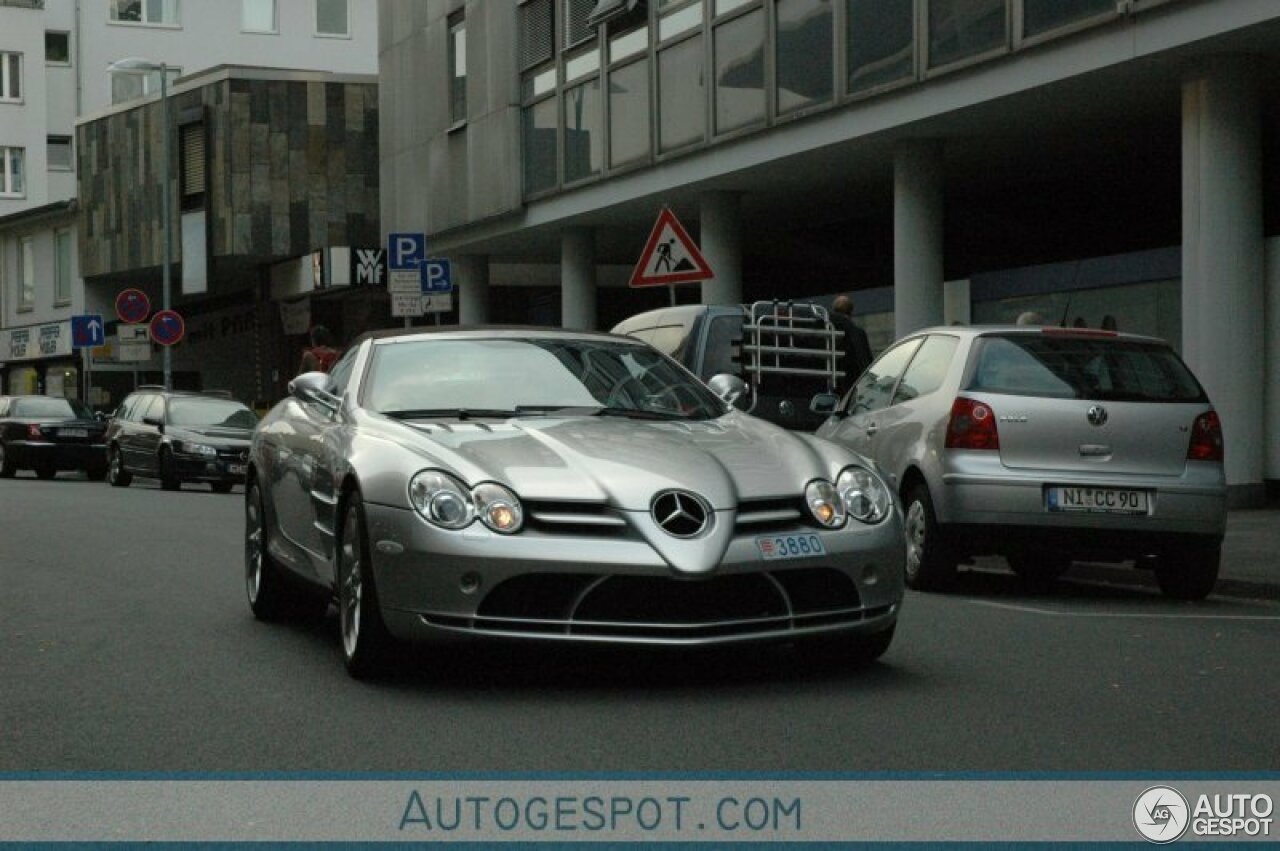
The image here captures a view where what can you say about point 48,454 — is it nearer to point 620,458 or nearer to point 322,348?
point 322,348

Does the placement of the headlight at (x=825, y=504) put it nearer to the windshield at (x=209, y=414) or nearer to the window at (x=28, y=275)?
the windshield at (x=209, y=414)

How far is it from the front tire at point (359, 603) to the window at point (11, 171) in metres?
66.3

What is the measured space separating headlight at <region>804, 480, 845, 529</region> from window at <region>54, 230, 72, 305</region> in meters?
53.7

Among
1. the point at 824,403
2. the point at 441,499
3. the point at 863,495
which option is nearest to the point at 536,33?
the point at 824,403

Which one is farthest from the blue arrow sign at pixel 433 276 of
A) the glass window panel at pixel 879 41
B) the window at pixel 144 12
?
the window at pixel 144 12

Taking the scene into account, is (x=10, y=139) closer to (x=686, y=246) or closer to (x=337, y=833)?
(x=686, y=246)

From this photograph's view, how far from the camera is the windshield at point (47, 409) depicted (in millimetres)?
34688

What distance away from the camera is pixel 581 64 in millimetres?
30578

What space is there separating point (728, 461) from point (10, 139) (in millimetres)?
67021

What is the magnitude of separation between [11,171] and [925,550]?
64.2 metres

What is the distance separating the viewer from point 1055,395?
11.4 meters

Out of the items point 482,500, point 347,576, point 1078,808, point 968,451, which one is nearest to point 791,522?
point 482,500

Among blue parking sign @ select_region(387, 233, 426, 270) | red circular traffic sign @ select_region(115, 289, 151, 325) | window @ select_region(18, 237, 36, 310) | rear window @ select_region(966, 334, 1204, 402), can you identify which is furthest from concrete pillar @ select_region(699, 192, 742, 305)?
window @ select_region(18, 237, 36, 310)

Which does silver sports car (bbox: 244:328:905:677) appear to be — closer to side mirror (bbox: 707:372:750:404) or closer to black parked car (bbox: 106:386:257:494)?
side mirror (bbox: 707:372:750:404)
